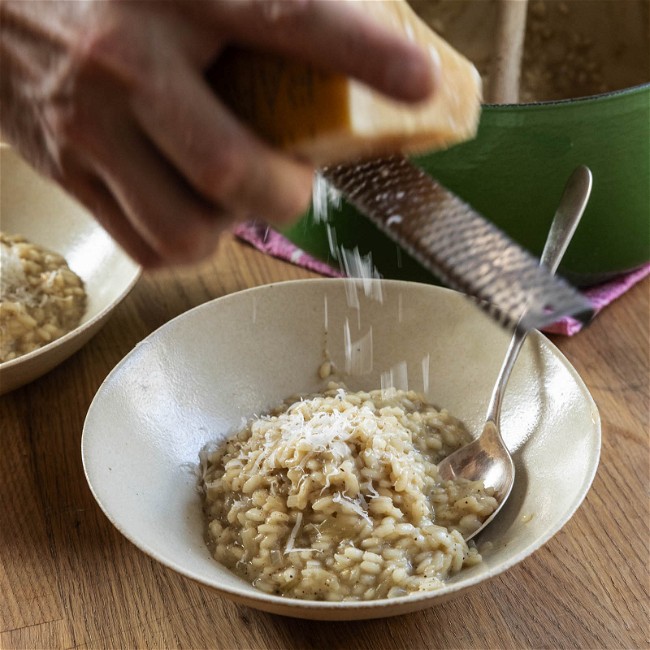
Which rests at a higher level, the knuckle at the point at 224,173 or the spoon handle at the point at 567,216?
the knuckle at the point at 224,173

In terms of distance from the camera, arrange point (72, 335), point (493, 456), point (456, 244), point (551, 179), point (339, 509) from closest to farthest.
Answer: point (456, 244)
point (339, 509)
point (493, 456)
point (72, 335)
point (551, 179)

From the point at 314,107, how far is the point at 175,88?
0.12 metres

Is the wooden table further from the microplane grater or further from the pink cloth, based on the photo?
the microplane grater

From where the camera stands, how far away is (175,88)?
66 centimetres

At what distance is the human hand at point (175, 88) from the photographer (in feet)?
2.13

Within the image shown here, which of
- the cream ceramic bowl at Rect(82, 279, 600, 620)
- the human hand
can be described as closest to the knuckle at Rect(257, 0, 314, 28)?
the human hand

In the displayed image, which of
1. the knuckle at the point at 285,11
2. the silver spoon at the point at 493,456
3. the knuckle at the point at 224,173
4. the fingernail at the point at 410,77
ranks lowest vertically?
the silver spoon at the point at 493,456

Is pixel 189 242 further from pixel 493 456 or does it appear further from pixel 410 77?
pixel 493 456

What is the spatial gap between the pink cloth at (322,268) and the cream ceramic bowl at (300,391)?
0.26 metres

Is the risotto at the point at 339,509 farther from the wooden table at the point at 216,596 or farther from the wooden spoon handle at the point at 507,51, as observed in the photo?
the wooden spoon handle at the point at 507,51

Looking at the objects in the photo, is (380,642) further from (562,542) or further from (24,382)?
(24,382)

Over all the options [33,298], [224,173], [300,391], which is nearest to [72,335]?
[33,298]

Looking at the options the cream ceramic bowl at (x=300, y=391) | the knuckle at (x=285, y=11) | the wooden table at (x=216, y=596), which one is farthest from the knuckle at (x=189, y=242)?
the wooden table at (x=216, y=596)

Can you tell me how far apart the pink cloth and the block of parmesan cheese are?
2.91 ft
